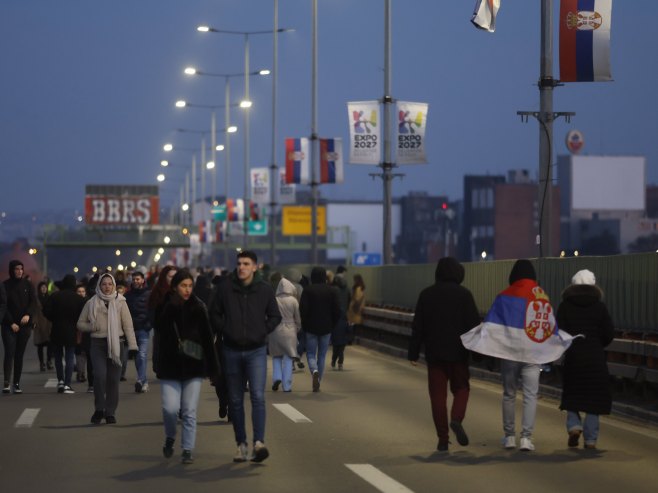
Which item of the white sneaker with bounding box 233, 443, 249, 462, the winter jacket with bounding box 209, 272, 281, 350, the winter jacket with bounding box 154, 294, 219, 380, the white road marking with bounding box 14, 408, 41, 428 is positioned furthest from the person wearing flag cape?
the white road marking with bounding box 14, 408, 41, 428

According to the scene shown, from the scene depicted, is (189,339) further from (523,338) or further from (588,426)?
(588,426)

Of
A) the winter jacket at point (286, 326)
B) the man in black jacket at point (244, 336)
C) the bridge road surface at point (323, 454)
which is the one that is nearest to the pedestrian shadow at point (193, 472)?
the bridge road surface at point (323, 454)

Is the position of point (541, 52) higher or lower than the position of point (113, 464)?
higher

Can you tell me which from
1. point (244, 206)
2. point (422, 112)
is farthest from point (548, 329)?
point (244, 206)

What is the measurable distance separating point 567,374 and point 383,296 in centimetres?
2432

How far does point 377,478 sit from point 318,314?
10.3m

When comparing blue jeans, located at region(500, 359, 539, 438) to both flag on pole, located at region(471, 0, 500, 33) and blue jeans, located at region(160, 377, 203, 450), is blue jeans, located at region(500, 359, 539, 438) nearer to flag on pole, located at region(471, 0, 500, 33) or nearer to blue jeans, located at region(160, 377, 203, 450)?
blue jeans, located at region(160, 377, 203, 450)

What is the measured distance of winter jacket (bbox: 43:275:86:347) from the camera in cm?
2203

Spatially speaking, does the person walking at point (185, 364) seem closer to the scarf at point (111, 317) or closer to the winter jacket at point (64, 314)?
the scarf at point (111, 317)

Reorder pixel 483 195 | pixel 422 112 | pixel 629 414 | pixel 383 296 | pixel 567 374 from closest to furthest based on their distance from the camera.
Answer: pixel 567 374, pixel 629 414, pixel 422 112, pixel 383 296, pixel 483 195

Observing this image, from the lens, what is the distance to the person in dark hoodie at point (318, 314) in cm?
2238

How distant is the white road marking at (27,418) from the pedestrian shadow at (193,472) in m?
3.86

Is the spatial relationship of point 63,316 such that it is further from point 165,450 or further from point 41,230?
point 41,230

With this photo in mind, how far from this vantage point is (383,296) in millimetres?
38688
